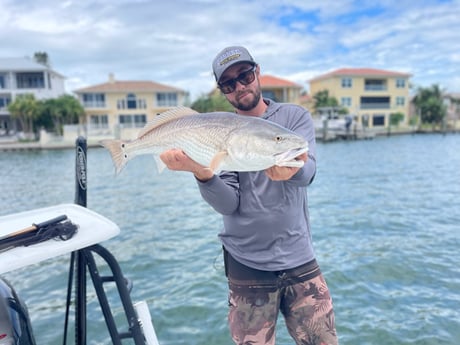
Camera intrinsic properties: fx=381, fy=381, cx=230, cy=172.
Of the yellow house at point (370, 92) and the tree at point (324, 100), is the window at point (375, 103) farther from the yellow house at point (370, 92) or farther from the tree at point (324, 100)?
the tree at point (324, 100)

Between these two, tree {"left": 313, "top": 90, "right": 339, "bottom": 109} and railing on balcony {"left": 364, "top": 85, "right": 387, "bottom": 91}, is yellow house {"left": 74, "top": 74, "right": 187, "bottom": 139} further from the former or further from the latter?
railing on balcony {"left": 364, "top": 85, "right": 387, "bottom": 91}

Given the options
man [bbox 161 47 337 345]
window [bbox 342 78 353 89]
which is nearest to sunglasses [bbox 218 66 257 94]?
man [bbox 161 47 337 345]

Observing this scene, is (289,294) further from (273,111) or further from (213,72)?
(213,72)

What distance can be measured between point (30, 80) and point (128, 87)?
1282 cm

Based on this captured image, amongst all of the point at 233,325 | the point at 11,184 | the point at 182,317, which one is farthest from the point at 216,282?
the point at 11,184

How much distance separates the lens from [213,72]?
2611 mm

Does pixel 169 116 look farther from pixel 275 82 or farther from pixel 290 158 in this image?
pixel 275 82

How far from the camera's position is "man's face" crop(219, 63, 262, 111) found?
249 centimetres

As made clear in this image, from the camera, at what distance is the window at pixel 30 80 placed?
50938mm

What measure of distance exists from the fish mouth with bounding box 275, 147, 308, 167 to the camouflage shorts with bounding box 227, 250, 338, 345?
0.84 m

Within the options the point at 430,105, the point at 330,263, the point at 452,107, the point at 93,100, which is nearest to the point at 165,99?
the point at 93,100

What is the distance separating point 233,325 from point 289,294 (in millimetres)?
453

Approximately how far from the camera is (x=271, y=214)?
98.9 inches

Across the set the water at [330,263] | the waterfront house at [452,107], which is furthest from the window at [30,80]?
the waterfront house at [452,107]
